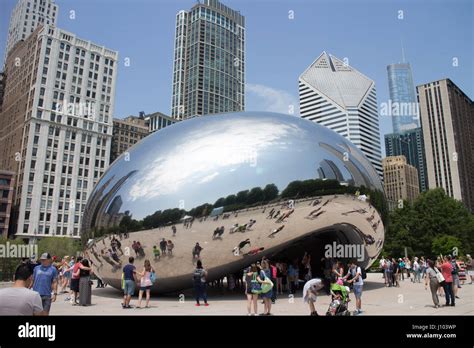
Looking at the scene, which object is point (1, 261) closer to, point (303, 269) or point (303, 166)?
point (303, 269)

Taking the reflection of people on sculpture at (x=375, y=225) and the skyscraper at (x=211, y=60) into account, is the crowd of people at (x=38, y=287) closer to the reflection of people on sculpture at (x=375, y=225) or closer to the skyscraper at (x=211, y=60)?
the reflection of people on sculpture at (x=375, y=225)

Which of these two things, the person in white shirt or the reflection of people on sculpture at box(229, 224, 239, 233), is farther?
the reflection of people on sculpture at box(229, 224, 239, 233)

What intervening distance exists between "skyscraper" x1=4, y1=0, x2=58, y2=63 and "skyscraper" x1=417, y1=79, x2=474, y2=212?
123810 mm

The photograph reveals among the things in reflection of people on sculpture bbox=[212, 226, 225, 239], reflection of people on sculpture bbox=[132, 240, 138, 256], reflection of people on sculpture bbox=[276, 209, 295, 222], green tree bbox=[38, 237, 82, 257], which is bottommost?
reflection of people on sculpture bbox=[132, 240, 138, 256]

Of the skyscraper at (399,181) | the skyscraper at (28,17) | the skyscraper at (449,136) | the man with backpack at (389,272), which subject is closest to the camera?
the man with backpack at (389,272)

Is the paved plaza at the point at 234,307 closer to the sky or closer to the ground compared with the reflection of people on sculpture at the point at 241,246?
closer to the ground

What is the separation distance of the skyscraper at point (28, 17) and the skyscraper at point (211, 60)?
62.2m

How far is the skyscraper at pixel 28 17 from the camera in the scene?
14012cm

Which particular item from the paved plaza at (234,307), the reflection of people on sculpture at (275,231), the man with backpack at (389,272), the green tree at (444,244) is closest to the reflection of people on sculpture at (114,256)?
the paved plaza at (234,307)

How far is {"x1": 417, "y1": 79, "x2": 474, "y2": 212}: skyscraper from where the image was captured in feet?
309

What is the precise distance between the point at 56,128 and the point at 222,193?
89602mm

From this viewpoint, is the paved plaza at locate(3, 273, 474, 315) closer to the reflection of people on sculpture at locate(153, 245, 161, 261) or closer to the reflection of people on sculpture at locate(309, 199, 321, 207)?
the reflection of people on sculpture at locate(153, 245, 161, 261)

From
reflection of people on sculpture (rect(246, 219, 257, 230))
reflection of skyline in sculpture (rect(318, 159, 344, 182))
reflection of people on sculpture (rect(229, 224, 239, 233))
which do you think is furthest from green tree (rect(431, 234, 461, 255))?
reflection of people on sculpture (rect(229, 224, 239, 233))
